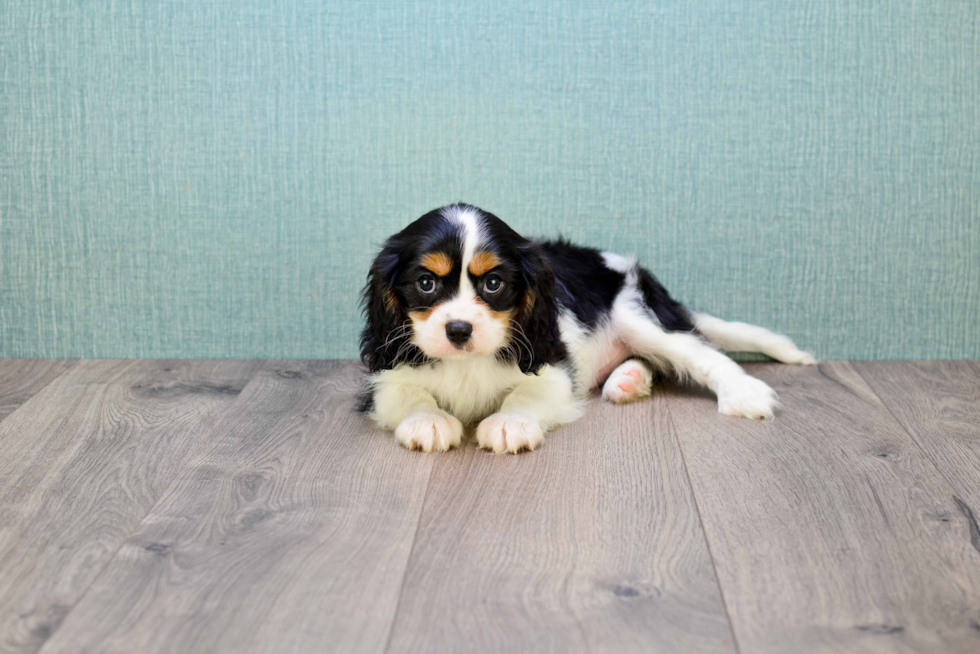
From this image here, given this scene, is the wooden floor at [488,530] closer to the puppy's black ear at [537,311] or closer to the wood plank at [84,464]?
the wood plank at [84,464]

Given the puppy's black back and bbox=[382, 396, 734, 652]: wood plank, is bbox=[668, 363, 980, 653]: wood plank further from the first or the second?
the puppy's black back

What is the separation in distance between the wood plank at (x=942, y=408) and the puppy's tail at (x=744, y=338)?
247 mm

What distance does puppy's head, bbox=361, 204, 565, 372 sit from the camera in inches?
92.7

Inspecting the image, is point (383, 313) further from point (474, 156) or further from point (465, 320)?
point (474, 156)

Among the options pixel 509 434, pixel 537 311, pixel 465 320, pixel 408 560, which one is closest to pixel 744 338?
pixel 537 311

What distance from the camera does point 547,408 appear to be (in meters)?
2.59

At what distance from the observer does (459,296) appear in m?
Result: 2.38

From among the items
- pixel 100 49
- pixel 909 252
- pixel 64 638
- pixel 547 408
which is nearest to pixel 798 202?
pixel 909 252

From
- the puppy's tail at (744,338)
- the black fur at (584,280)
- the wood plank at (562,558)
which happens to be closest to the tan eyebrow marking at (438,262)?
the wood plank at (562,558)

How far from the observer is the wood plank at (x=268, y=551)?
1.54 metres

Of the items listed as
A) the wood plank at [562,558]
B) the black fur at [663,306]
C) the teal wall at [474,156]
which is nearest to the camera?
the wood plank at [562,558]

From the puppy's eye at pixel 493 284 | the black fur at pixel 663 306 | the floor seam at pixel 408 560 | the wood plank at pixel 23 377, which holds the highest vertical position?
the puppy's eye at pixel 493 284

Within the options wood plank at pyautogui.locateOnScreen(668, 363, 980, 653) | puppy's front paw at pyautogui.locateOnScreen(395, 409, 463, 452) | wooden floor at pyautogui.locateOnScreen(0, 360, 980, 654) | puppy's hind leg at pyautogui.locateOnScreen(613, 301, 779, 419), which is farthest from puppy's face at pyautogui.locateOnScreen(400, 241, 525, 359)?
puppy's hind leg at pyautogui.locateOnScreen(613, 301, 779, 419)

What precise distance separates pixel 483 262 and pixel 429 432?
449mm
